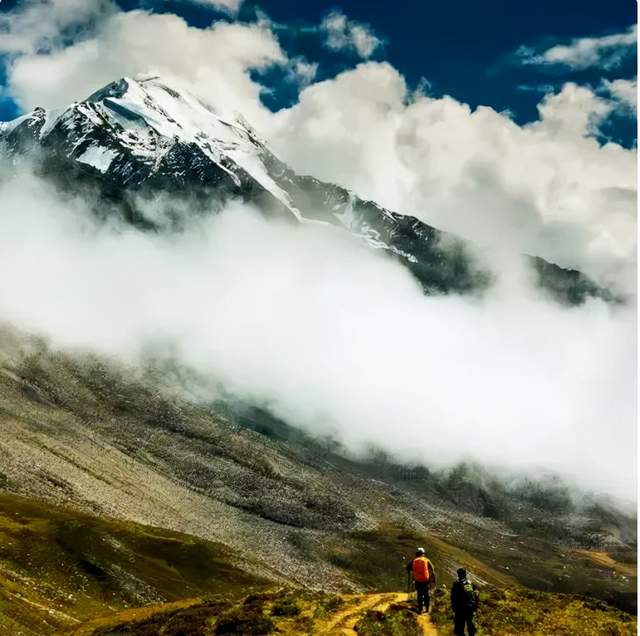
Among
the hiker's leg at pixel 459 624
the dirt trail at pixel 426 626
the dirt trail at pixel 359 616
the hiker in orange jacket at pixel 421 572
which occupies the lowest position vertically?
the dirt trail at pixel 359 616

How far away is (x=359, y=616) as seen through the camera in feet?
155

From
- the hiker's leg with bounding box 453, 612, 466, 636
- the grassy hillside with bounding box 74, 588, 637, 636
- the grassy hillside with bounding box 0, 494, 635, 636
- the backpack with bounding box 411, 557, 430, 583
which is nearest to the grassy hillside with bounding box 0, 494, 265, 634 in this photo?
the grassy hillside with bounding box 0, 494, 635, 636

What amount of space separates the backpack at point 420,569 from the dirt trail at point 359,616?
3140 millimetres

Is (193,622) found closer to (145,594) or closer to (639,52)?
(639,52)

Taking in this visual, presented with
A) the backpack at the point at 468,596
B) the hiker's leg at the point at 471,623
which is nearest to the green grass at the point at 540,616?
the hiker's leg at the point at 471,623

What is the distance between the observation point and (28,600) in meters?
81.7

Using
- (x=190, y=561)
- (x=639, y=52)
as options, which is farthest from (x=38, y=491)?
(x=639, y=52)

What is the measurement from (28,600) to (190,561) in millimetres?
80051

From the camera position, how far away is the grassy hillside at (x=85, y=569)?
267ft

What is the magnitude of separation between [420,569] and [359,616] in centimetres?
699

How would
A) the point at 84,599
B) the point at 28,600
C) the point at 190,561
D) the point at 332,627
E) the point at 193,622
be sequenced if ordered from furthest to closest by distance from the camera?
the point at 190,561, the point at 84,599, the point at 28,600, the point at 193,622, the point at 332,627

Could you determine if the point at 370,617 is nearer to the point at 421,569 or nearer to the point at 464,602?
the point at 421,569

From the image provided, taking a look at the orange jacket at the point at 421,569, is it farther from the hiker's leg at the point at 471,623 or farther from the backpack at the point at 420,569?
the hiker's leg at the point at 471,623

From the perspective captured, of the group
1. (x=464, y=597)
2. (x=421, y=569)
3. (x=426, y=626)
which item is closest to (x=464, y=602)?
(x=464, y=597)
